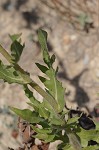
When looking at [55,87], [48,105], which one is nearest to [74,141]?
[48,105]

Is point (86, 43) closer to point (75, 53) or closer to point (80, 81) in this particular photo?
point (75, 53)

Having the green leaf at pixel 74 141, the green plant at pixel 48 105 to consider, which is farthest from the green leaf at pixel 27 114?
the green leaf at pixel 74 141

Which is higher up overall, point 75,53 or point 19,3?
point 19,3

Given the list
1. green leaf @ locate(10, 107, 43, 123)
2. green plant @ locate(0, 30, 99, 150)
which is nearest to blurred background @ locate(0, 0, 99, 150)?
green plant @ locate(0, 30, 99, 150)

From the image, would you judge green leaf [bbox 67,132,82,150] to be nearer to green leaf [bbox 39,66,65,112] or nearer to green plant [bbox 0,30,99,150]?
green plant [bbox 0,30,99,150]

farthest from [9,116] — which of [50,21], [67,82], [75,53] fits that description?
[50,21]

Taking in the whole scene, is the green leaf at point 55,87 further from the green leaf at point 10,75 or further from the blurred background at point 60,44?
the blurred background at point 60,44
